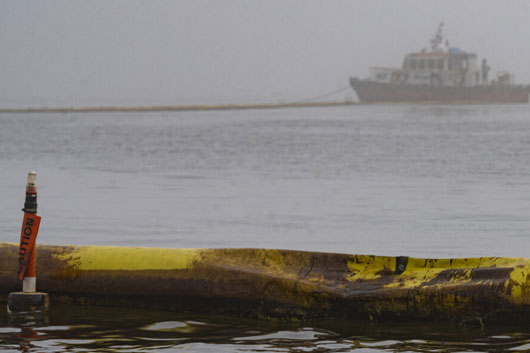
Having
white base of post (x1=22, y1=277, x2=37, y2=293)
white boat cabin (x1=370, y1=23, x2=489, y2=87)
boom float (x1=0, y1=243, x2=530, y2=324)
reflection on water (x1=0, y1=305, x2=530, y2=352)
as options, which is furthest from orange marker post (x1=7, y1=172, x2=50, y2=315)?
white boat cabin (x1=370, y1=23, x2=489, y2=87)

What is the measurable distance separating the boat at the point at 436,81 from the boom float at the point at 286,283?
98.5 metres

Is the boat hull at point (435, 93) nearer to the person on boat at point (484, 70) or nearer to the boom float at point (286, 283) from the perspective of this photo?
the person on boat at point (484, 70)

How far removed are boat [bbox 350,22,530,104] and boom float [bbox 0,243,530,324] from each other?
323 ft

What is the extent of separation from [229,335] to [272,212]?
8329mm

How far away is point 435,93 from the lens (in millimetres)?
107875

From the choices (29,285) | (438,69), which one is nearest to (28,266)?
(29,285)

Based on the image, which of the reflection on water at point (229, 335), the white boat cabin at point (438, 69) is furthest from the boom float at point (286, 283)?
the white boat cabin at point (438, 69)

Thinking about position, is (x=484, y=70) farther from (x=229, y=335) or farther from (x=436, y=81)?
(x=229, y=335)

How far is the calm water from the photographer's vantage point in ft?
21.0

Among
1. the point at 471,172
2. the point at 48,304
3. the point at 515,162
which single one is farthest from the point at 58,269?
the point at 515,162

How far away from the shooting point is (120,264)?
718 centimetres

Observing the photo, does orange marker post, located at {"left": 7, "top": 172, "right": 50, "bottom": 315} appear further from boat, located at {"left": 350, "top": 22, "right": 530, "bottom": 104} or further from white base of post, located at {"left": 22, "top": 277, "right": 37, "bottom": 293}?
boat, located at {"left": 350, "top": 22, "right": 530, "bottom": 104}

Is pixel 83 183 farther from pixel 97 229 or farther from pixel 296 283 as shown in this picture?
pixel 296 283

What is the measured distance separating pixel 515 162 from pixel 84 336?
22964mm
